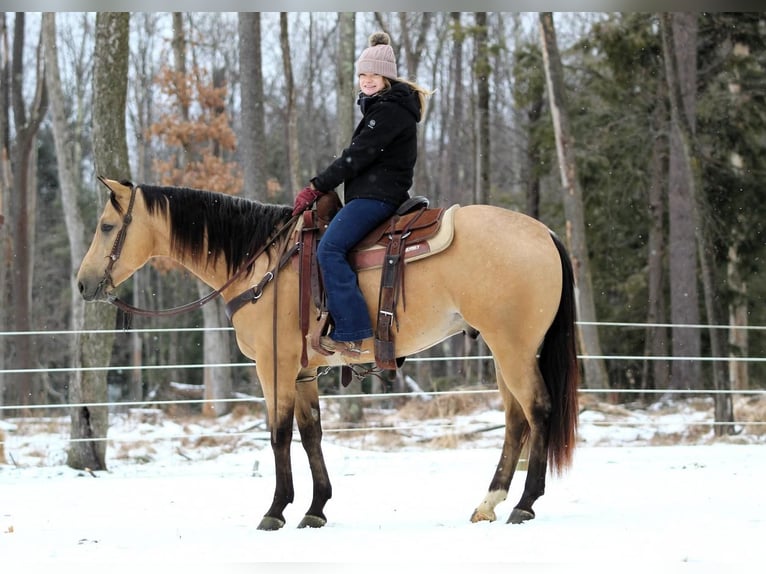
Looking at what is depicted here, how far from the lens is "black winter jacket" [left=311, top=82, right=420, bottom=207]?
17.3ft

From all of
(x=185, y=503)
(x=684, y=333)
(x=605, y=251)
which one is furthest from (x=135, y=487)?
(x=605, y=251)

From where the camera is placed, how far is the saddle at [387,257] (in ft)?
17.2

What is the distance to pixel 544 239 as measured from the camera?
5266 mm

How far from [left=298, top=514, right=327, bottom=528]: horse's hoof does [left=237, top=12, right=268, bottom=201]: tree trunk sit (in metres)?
7.54

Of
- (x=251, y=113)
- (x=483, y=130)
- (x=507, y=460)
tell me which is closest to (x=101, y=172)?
(x=251, y=113)

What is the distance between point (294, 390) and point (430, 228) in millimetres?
1334

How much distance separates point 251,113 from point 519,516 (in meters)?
8.89

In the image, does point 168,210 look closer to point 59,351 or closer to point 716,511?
point 716,511

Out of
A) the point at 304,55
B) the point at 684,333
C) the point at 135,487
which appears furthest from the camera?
the point at 304,55

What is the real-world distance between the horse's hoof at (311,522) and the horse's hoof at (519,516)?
119 cm

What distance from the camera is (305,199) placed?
544 centimetres

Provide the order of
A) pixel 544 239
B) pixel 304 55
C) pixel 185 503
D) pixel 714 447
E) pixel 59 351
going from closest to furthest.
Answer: pixel 544 239
pixel 185 503
pixel 714 447
pixel 59 351
pixel 304 55

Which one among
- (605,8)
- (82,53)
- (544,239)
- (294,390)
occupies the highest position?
(82,53)

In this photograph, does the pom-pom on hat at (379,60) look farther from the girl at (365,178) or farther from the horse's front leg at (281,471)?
the horse's front leg at (281,471)
